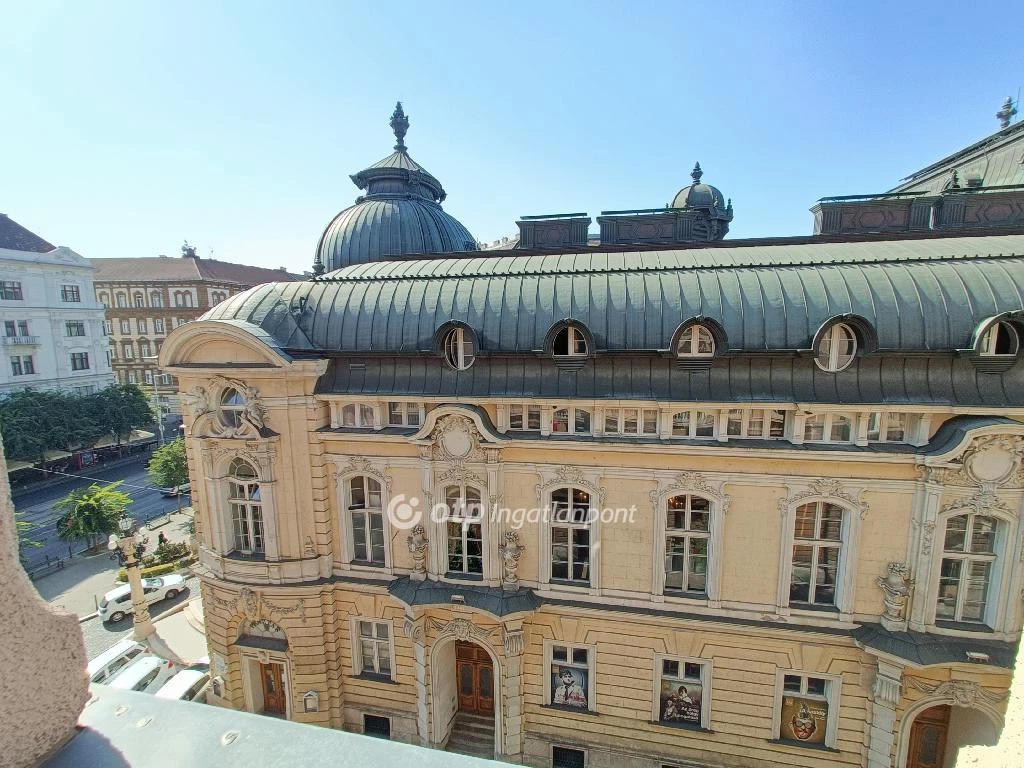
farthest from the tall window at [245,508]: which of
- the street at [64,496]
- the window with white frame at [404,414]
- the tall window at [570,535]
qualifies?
the street at [64,496]

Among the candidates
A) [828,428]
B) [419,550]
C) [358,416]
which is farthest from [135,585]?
[828,428]

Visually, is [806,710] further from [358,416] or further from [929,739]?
[358,416]

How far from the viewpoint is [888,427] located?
16.9 meters

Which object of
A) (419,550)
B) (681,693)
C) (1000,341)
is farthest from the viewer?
(419,550)

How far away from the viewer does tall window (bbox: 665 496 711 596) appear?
18.3 m

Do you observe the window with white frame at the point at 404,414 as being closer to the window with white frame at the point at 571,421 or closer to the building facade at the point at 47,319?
the window with white frame at the point at 571,421

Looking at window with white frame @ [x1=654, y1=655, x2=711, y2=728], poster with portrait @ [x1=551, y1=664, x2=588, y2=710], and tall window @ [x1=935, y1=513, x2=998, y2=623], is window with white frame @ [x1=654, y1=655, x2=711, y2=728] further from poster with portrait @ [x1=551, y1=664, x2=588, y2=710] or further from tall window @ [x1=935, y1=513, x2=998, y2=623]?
tall window @ [x1=935, y1=513, x2=998, y2=623]

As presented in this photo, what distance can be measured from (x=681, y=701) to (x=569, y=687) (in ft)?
13.9

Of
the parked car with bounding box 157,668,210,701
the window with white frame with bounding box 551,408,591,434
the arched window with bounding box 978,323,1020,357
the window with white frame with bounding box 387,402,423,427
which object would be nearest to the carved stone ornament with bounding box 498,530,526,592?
the window with white frame with bounding box 551,408,591,434

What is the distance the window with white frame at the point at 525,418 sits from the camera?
19219 mm

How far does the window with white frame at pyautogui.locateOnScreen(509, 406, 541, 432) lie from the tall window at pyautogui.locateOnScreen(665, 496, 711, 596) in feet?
18.6

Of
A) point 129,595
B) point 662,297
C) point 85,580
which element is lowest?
point 85,580

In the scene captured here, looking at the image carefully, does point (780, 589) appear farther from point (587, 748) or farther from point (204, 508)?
point (204, 508)

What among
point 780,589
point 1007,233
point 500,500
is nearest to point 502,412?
point 500,500
